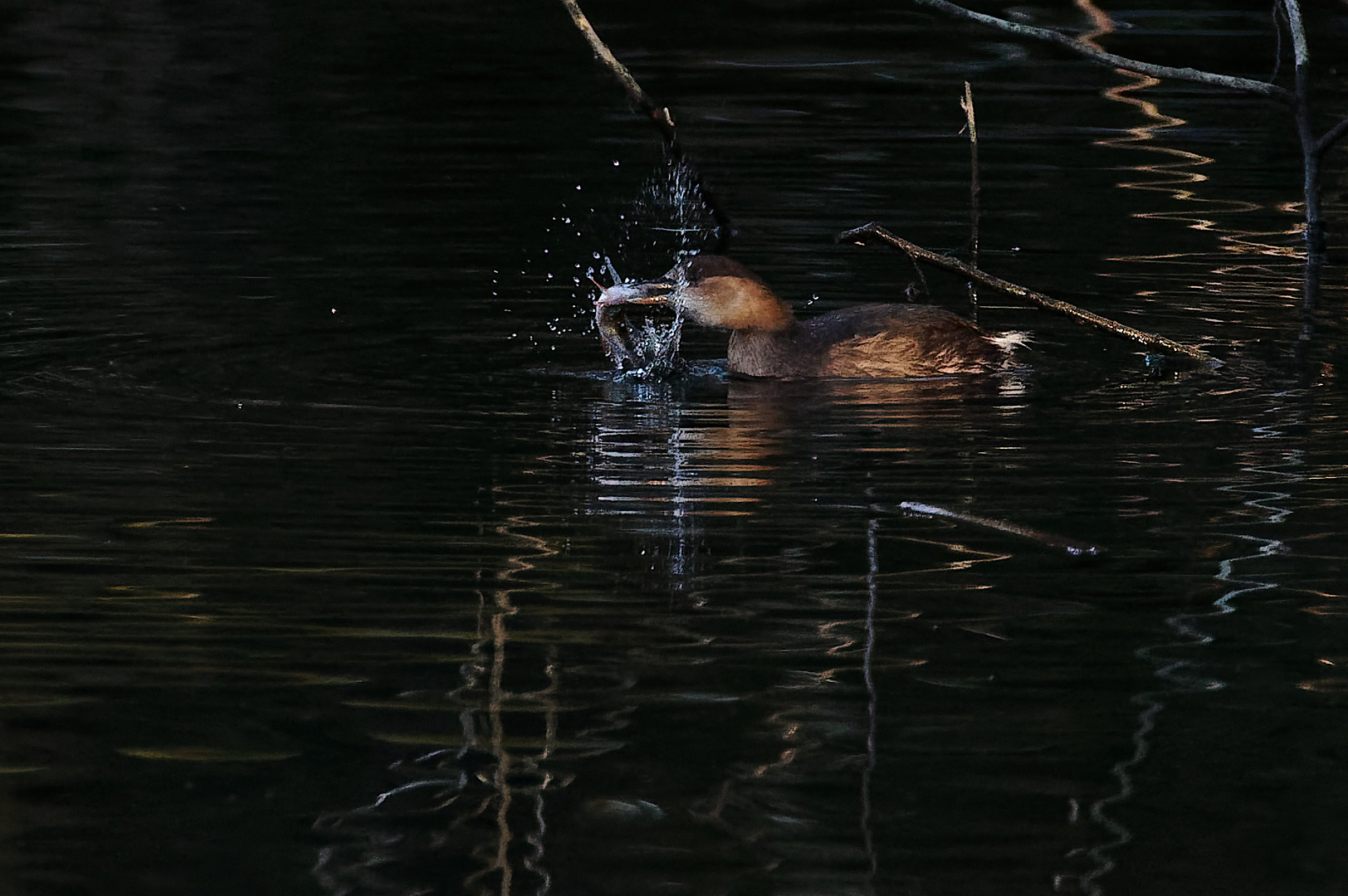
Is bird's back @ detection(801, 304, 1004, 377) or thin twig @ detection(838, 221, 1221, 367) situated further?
bird's back @ detection(801, 304, 1004, 377)

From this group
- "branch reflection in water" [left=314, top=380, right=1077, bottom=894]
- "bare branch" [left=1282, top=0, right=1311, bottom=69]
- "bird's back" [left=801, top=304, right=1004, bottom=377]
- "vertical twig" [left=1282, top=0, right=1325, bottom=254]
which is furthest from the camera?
"vertical twig" [left=1282, top=0, right=1325, bottom=254]

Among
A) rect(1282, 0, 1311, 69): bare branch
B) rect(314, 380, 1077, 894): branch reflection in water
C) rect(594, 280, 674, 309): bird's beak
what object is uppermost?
rect(1282, 0, 1311, 69): bare branch

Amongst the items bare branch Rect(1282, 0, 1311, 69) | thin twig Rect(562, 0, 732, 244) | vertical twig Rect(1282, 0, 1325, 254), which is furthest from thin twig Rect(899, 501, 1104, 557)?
bare branch Rect(1282, 0, 1311, 69)

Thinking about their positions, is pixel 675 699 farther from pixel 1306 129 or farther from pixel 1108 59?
pixel 1306 129

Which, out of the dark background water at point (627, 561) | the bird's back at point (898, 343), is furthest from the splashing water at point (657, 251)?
the bird's back at point (898, 343)

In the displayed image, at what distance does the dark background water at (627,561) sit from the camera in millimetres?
4887

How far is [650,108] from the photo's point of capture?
12.6 metres

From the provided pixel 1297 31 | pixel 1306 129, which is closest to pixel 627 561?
pixel 1297 31

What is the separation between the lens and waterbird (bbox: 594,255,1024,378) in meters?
9.77

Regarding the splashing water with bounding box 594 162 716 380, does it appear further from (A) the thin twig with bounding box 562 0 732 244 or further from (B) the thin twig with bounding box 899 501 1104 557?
(B) the thin twig with bounding box 899 501 1104 557

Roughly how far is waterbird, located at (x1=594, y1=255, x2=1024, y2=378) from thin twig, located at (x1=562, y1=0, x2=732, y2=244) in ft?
5.47

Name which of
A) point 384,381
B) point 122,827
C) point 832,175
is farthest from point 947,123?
point 122,827

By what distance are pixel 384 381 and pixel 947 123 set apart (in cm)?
912

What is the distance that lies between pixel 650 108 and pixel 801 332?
3.00m
